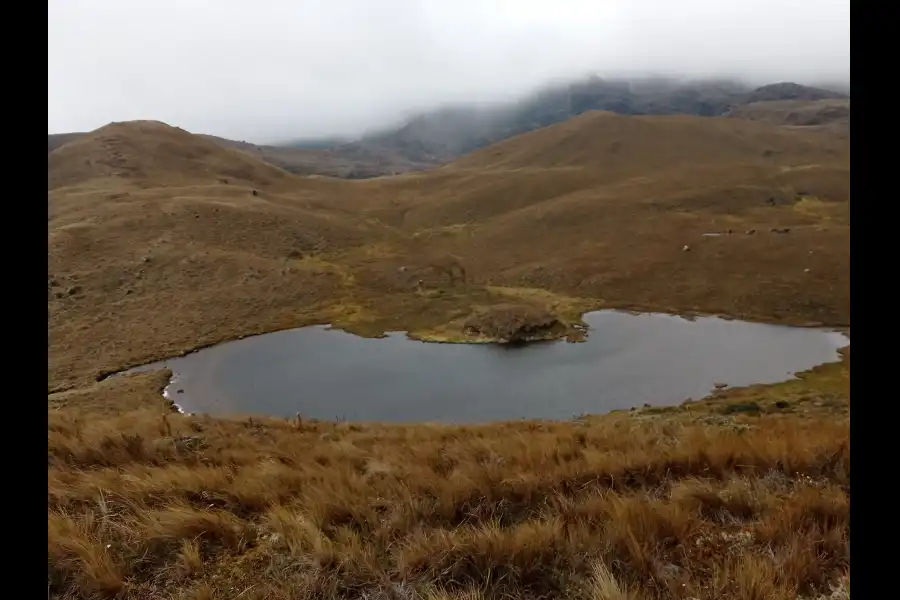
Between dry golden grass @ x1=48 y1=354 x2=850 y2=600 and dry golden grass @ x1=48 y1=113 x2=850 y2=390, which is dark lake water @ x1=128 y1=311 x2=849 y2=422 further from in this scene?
dry golden grass @ x1=48 y1=354 x2=850 y2=600

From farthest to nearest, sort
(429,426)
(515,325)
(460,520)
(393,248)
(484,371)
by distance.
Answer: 1. (393,248)
2. (515,325)
3. (484,371)
4. (429,426)
5. (460,520)

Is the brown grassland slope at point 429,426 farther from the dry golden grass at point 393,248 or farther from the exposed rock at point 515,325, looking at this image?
the exposed rock at point 515,325

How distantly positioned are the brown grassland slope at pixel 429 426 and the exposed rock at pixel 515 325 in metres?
0.86

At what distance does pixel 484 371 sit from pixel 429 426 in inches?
543

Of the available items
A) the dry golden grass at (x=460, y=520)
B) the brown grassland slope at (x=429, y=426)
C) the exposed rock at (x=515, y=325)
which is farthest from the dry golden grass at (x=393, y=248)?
the dry golden grass at (x=460, y=520)

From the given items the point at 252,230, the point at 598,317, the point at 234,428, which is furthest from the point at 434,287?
the point at 234,428

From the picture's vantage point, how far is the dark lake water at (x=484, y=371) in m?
21.5

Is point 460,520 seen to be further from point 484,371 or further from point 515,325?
point 515,325

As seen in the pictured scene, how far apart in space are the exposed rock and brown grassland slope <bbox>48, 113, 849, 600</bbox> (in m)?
0.86

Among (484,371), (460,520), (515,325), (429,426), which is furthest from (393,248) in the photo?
(460,520)

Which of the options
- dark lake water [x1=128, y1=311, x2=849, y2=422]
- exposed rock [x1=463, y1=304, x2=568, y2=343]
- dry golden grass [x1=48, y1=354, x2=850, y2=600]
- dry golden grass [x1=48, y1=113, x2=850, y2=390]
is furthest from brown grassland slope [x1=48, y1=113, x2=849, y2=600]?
dark lake water [x1=128, y1=311, x2=849, y2=422]

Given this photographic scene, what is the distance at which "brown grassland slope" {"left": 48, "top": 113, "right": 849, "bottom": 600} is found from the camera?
14.0 ft

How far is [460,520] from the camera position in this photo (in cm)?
522

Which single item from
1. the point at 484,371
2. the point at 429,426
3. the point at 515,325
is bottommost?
the point at 484,371
